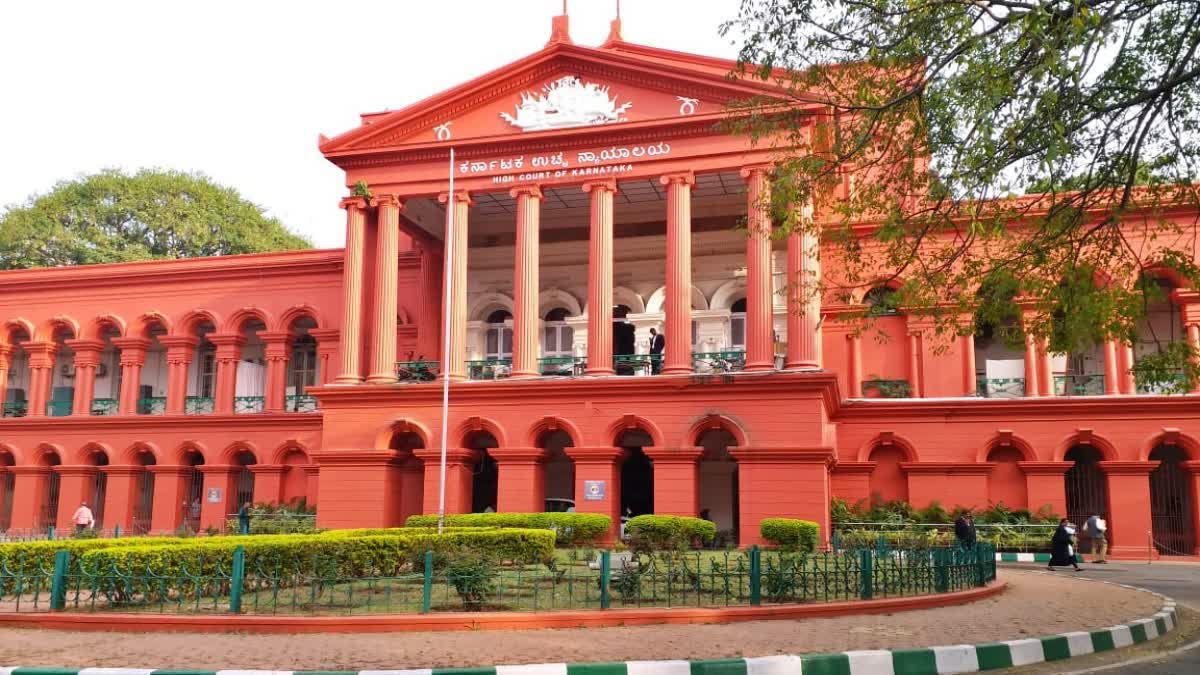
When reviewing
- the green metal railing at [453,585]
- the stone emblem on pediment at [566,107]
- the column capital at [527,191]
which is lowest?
the green metal railing at [453,585]

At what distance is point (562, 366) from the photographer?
25.9 meters

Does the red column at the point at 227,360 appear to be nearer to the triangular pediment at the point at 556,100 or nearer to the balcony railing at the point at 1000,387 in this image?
the triangular pediment at the point at 556,100

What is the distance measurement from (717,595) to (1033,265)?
5140 mm

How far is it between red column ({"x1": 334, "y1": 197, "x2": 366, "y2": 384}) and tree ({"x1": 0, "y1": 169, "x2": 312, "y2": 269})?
19.3 meters

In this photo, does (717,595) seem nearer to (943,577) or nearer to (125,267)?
(943,577)

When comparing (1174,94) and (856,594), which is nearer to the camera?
(1174,94)

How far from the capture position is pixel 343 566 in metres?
12.7

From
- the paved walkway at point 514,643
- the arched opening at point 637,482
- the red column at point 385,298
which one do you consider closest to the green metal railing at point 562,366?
the arched opening at point 637,482

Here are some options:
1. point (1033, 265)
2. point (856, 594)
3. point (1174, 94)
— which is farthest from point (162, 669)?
point (1174, 94)

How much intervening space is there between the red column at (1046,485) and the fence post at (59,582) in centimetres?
1997

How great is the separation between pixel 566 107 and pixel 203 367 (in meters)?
15.7

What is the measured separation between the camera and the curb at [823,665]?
296 inches

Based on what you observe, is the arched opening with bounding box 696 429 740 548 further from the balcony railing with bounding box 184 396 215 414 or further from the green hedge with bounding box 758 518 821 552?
the balcony railing with bounding box 184 396 215 414

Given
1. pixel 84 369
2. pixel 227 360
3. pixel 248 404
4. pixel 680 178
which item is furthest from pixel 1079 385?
pixel 84 369
